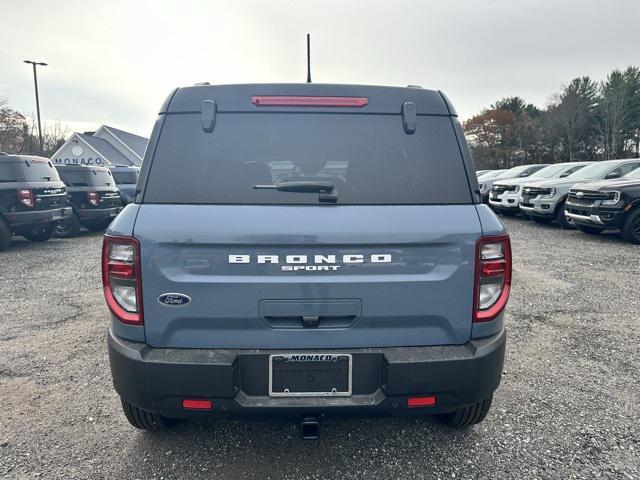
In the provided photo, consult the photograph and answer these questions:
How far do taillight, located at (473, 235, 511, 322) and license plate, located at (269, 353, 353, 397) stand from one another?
2.23 feet

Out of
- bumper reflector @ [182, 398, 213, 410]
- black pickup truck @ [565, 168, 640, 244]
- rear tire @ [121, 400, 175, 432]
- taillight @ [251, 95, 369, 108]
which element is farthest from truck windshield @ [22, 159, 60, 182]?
black pickup truck @ [565, 168, 640, 244]

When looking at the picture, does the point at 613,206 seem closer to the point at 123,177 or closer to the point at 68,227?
the point at 68,227

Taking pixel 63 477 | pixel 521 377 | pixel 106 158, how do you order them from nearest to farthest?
pixel 63 477
pixel 521 377
pixel 106 158

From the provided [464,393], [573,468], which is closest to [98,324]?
[464,393]

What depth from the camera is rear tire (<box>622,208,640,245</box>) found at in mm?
8758

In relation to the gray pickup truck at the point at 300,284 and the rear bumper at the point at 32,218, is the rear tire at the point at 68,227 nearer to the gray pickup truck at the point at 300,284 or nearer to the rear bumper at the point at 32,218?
the rear bumper at the point at 32,218

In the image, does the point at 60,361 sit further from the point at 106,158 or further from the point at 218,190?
the point at 106,158

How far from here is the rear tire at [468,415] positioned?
2.40m

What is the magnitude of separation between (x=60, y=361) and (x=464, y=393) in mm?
3403

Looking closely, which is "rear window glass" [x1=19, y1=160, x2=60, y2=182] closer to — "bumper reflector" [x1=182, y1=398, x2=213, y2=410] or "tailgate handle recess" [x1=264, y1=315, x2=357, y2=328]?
"bumper reflector" [x1=182, y1=398, x2=213, y2=410]

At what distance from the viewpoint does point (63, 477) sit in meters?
2.26

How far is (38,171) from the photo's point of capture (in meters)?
8.97

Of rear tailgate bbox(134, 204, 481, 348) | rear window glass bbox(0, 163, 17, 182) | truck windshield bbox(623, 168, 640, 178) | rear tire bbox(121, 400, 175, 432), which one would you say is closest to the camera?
rear tailgate bbox(134, 204, 481, 348)

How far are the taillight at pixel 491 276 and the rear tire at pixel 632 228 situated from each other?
8.74 metres
